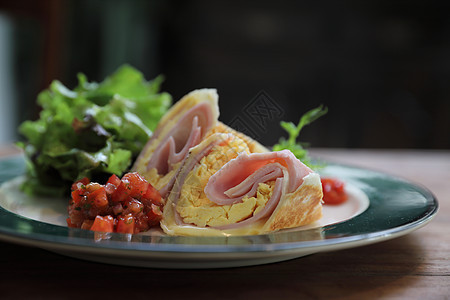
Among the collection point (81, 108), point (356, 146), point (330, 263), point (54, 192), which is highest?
point (356, 146)

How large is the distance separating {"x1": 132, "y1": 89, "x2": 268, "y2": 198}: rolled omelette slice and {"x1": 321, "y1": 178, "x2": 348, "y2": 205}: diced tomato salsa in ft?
1.36

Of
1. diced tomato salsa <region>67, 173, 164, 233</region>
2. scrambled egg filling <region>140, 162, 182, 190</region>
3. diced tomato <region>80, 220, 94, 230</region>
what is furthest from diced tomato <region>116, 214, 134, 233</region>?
scrambled egg filling <region>140, 162, 182, 190</region>

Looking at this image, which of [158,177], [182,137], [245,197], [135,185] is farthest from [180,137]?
[245,197]

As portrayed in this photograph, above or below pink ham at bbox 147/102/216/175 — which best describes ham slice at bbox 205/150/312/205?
below

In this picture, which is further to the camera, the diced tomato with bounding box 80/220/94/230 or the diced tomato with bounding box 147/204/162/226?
the diced tomato with bounding box 147/204/162/226

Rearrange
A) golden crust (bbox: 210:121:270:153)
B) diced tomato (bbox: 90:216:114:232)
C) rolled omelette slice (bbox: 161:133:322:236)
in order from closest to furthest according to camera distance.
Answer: diced tomato (bbox: 90:216:114:232)
rolled omelette slice (bbox: 161:133:322:236)
golden crust (bbox: 210:121:270:153)

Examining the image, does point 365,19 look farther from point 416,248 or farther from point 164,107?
point 416,248

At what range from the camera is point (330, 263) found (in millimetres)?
1633

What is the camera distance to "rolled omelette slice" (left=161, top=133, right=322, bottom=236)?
5.94 feet

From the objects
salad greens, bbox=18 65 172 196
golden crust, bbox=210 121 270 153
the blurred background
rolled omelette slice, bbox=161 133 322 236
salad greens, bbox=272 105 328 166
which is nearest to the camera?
rolled omelette slice, bbox=161 133 322 236

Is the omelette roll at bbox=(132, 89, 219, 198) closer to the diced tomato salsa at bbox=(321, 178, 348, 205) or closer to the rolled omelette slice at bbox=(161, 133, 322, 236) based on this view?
the rolled omelette slice at bbox=(161, 133, 322, 236)

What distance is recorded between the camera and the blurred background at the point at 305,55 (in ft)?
22.7

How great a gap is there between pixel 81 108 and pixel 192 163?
3.55ft

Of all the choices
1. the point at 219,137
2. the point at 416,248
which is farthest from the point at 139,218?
the point at 416,248
